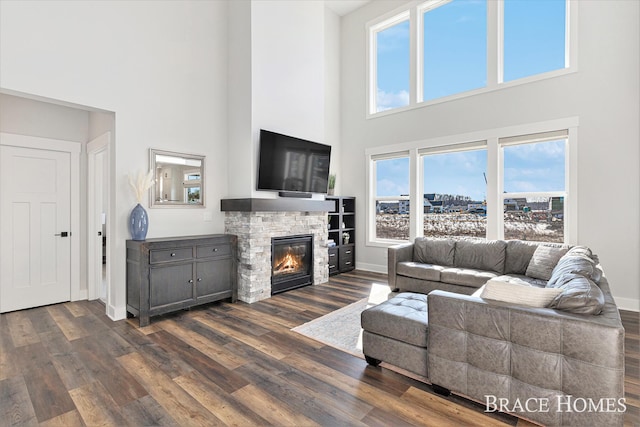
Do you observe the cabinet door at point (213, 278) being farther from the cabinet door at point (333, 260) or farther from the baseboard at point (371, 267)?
the baseboard at point (371, 267)

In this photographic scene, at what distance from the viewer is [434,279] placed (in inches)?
172

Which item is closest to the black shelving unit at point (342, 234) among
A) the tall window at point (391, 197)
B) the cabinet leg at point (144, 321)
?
the tall window at point (391, 197)

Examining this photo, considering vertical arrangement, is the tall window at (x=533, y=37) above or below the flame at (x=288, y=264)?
above

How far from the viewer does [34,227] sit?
4109 mm

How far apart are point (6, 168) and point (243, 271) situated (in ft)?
10.3

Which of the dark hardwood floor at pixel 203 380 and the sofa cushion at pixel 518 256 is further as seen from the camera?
the sofa cushion at pixel 518 256

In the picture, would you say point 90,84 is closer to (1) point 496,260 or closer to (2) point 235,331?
(2) point 235,331

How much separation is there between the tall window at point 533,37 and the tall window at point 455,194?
1.31m

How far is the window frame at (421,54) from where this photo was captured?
4336mm

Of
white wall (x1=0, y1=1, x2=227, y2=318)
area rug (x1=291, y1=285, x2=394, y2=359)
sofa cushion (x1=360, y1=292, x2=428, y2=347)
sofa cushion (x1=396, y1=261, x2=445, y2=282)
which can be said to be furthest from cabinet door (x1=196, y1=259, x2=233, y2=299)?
sofa cushion (x1=396, y1=261, x2=445, y2=282)

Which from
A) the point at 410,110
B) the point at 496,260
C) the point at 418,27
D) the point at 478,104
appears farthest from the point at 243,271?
the point at 418,27

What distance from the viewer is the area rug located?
9.64ft

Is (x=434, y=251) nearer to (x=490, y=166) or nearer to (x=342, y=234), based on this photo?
(x=490, y=166)

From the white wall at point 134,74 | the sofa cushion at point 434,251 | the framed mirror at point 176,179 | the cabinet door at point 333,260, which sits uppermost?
the white wall at point 134,74
